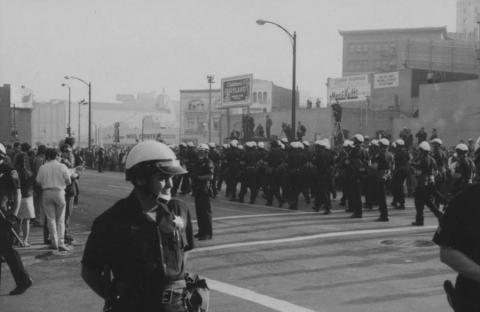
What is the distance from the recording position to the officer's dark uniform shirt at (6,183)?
874 cm

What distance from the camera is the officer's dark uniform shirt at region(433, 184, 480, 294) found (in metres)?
3.38

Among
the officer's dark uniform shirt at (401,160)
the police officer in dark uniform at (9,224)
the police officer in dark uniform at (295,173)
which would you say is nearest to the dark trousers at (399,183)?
the officer's dark uniform shirt at (401,160)

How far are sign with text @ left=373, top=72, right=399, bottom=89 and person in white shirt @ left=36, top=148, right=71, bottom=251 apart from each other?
162 feet

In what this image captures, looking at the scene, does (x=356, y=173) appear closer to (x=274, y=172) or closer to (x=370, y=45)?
(x=274, y=172)

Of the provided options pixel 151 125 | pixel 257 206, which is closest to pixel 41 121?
pixel 151 125

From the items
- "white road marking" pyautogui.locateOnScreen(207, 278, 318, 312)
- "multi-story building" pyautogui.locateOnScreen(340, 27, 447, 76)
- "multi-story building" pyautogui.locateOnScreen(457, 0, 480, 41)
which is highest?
"multi-story building" pyautogui.locateOnScreen(457, 0, 480, 41)

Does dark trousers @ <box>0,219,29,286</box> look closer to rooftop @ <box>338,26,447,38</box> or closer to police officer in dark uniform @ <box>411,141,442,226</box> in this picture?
police officer in dark uniform @ <box>411,141,442,226</box>

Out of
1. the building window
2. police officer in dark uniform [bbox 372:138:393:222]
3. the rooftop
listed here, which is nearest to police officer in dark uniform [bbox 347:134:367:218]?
police officer in dark uniform [bbox 372:138:393:222]

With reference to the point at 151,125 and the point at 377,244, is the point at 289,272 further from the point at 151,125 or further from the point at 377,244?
the point at 151,125

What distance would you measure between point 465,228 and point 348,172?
12.6 meters

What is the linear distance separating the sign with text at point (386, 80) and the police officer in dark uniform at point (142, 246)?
55.2 meters

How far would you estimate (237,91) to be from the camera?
61469 millimetres

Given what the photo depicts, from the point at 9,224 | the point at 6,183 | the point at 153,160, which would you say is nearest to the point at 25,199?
the point at 6,183

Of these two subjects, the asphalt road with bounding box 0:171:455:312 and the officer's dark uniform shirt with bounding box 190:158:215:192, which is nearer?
the asphalt road with bounding box 0:171:455:312
